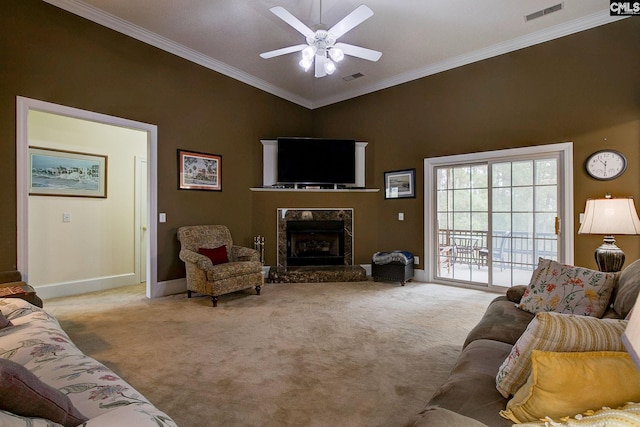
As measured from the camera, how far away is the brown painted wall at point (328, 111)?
3227 millimetres

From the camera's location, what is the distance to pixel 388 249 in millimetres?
5430

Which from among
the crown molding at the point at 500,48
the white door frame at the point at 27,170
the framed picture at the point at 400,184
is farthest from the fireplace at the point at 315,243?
the crown molding at the point at 500,48

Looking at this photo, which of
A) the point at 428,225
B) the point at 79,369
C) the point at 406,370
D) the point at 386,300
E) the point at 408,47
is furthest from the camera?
the point at 428,225

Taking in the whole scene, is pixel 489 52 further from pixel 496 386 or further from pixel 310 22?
pixel 496 386

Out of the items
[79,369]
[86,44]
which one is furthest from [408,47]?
[79,369]

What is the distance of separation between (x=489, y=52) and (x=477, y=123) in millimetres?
950

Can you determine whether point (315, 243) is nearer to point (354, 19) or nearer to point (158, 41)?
point (354, 19)

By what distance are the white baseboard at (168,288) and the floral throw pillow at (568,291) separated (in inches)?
159

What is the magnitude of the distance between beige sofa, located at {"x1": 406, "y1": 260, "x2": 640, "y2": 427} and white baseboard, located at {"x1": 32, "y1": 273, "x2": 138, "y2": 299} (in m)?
4.92

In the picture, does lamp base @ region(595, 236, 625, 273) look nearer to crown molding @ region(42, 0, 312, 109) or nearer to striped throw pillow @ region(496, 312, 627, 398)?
striped throw pillow @ region(496, 312, 627, 398)

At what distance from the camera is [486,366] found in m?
1.33

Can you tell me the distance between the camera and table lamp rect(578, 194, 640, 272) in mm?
2859

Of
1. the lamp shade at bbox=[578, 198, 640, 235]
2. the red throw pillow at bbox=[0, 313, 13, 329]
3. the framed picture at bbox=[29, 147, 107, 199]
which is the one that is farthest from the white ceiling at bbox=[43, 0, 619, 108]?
the red throw pillow at bbox=[0, 313, 13, 329]

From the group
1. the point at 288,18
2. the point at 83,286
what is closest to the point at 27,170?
the point at 83,286
